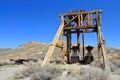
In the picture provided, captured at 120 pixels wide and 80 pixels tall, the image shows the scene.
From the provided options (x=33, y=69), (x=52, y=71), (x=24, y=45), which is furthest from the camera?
(x=24, y=45)

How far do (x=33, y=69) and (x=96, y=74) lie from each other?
4.87 metres

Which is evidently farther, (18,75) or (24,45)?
(24,45)

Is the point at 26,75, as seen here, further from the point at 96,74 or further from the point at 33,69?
the point at 96,74

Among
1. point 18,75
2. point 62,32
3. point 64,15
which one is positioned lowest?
point 18,75

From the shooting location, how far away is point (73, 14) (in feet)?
86.1

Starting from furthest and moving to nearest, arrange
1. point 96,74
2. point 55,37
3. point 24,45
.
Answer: point 24,45
point 55,37
point 96,74

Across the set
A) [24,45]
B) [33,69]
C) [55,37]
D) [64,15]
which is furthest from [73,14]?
[24,45]

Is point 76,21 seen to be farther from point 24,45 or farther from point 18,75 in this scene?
point 24,45

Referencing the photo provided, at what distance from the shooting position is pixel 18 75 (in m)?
15.2

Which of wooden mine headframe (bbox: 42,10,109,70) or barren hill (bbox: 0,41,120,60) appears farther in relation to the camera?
barren hill (bbox: 0,41,120,60)

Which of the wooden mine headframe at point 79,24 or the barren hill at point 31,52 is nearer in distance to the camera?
the wooden mine headframe at point 79,24

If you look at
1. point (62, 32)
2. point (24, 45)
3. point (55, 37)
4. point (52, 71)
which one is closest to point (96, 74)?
point (52, 71)

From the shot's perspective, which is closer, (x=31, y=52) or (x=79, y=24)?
(x=79, y=24)

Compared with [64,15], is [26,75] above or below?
below
